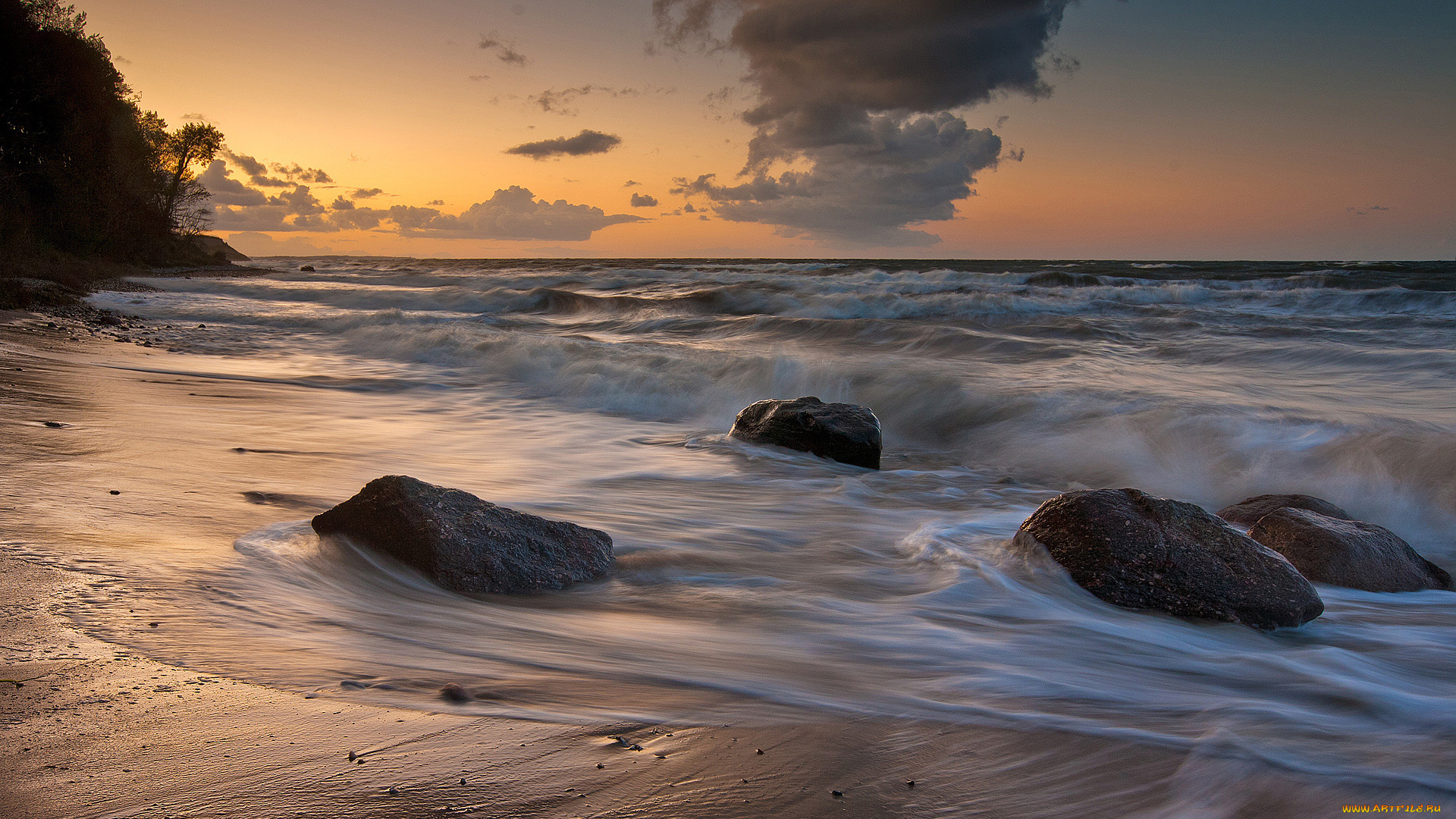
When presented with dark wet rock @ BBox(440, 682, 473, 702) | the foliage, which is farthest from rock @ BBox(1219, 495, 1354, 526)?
the foliage

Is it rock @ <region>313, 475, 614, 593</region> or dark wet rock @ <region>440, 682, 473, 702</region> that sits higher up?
rock @ <region>313, 475, 614, 593</region>

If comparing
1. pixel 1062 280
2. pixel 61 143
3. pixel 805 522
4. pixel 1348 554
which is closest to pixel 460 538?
pixel 805 522

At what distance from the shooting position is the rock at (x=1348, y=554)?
3.87m

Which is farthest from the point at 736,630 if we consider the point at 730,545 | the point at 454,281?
the point at 454,281

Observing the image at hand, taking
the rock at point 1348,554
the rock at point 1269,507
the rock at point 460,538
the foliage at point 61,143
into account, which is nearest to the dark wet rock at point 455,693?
the rock at point 460,538

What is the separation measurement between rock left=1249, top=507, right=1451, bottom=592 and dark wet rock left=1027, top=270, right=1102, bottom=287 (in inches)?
823

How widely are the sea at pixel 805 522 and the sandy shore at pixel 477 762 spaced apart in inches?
3.7

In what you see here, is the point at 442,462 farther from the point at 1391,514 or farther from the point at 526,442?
the point at 1391,514

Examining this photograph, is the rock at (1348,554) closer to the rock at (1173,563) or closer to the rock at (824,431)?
the rock at (1173,563)

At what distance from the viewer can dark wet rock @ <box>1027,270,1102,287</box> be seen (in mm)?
24125

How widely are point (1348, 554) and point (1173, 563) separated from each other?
1230 millimetres

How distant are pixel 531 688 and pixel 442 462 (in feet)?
12.5

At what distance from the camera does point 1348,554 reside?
Answer: 155 inches

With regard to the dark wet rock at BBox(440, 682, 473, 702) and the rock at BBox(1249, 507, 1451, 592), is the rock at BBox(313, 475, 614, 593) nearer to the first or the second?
the dark wet rock at BBox(440, 682, 473, 702)
